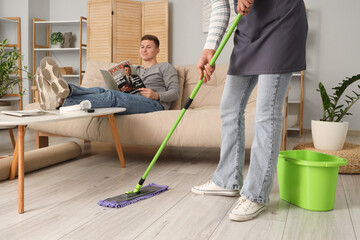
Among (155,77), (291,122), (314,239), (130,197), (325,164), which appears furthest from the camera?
(291,122)

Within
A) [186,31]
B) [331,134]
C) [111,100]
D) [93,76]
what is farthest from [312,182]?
[186,31]

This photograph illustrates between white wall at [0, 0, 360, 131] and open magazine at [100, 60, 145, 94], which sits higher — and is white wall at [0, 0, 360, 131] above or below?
above

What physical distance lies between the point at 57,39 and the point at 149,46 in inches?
109

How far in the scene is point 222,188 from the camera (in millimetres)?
1687

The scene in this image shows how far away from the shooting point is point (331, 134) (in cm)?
231

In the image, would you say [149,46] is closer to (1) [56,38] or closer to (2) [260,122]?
(2) [260,122]

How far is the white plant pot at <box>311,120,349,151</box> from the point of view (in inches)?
90.7

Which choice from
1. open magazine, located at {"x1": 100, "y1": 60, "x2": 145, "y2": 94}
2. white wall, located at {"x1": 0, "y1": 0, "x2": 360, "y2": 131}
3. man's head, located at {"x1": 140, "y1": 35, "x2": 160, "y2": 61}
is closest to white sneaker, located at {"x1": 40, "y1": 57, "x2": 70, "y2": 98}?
open magazine, located at {"x1": 100, "y1": 60, "x2": 145, "y2": 94}

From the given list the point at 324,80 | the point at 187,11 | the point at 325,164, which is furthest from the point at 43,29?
the point at 325,164

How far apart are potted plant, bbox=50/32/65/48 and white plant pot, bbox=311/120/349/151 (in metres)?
4.06

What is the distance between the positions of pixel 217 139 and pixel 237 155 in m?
0.67

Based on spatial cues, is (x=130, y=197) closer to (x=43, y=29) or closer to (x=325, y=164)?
(x=325, y=164)

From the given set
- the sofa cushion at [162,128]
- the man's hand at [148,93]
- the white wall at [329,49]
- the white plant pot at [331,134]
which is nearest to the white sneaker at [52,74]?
the sofa cushion at [162,128]

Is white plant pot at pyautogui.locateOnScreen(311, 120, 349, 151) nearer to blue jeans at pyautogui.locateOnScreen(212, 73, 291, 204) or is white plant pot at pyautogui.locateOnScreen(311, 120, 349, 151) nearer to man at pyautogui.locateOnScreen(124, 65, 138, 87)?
blue jeans at pyautogui.locateOnScreen(212, 73, 291, 204)
